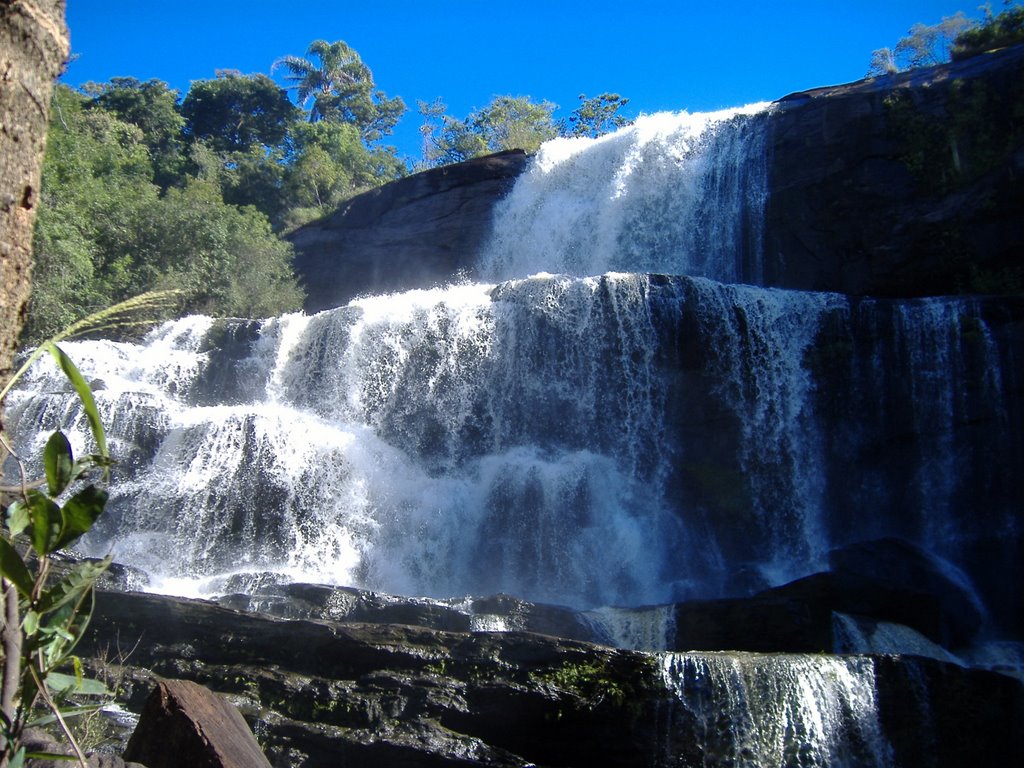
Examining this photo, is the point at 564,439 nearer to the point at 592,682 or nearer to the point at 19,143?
the point at 592,682

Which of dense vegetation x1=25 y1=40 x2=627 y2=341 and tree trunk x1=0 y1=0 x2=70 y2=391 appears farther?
dense vegetation x1=25 y1=40 x2=627 y2=341

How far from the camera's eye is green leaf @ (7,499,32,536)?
1637mm

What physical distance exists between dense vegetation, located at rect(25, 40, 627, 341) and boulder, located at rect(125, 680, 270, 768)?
21.8 ft

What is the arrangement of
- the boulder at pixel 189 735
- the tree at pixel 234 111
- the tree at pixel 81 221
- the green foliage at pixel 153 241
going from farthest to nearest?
the tree at pixel 234 111 → the green foliage at pixel 153 241 → the tree at pixel 81 221 → the boulder at pixel 189 735

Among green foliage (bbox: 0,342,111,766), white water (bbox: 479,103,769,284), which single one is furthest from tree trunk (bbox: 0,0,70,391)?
white water (bbox: 479,103,769,284)

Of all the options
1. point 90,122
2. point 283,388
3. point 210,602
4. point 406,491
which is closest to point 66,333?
point 210,602

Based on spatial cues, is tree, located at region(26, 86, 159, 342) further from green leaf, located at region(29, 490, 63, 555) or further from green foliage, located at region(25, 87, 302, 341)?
green leaf, located at region(29, 490, 63, 555)

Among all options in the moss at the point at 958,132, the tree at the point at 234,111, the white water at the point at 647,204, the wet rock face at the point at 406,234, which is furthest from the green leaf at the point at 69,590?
the tree at the point at 234,111

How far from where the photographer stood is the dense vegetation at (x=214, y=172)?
2356 cm

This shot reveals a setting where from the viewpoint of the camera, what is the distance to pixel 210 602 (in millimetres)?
9523

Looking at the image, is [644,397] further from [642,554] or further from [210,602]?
[210,602]

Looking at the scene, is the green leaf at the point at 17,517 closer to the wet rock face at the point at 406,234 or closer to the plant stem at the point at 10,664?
the plant stem at the point at 10,664

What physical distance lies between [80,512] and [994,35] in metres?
25.2

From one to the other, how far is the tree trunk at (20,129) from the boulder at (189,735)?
3.17 metres
